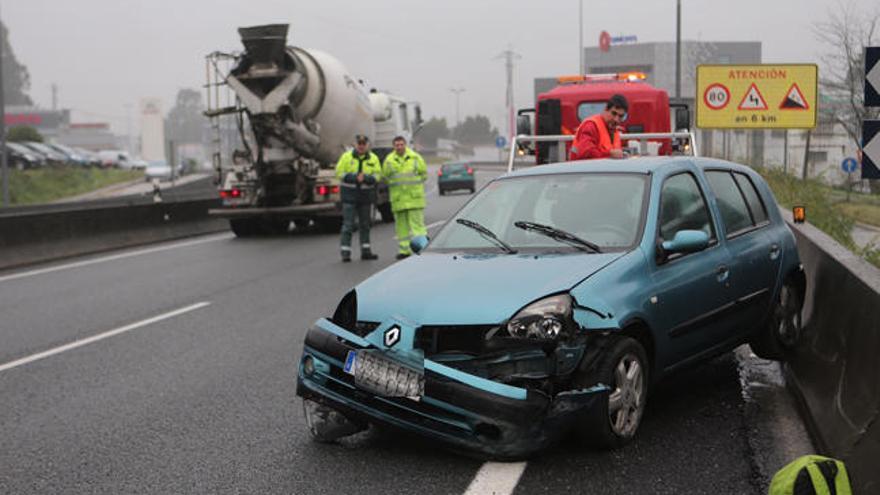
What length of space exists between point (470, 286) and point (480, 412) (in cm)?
76

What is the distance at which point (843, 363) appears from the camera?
212 inches

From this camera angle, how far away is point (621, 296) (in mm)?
5105

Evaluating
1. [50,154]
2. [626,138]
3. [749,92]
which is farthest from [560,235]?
[50,154]

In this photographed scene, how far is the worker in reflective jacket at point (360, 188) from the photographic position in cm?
1503

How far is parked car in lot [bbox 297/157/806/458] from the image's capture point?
4750mm

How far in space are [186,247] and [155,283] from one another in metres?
5.60

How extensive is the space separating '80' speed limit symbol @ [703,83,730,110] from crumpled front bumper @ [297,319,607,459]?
23.6 m

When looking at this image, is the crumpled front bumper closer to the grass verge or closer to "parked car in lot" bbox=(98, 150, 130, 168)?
the grass verge

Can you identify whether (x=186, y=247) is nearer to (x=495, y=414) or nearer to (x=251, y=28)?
(x=251, y=28)

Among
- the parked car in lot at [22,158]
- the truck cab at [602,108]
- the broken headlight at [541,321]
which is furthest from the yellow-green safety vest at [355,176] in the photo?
the parked car in lot at [22,158]

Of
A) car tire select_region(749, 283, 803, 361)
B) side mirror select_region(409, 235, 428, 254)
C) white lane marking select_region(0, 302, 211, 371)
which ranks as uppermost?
side mirror select_region(409, 235, 428, 254)

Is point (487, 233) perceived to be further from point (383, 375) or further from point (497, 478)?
point (497, 478)

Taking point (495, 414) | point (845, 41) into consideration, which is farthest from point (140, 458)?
point (845, 41)

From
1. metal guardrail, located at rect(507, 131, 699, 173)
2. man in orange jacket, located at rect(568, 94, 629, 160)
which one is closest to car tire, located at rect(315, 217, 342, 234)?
metal guardrail, located at rect(507, 131, 699, 173)
